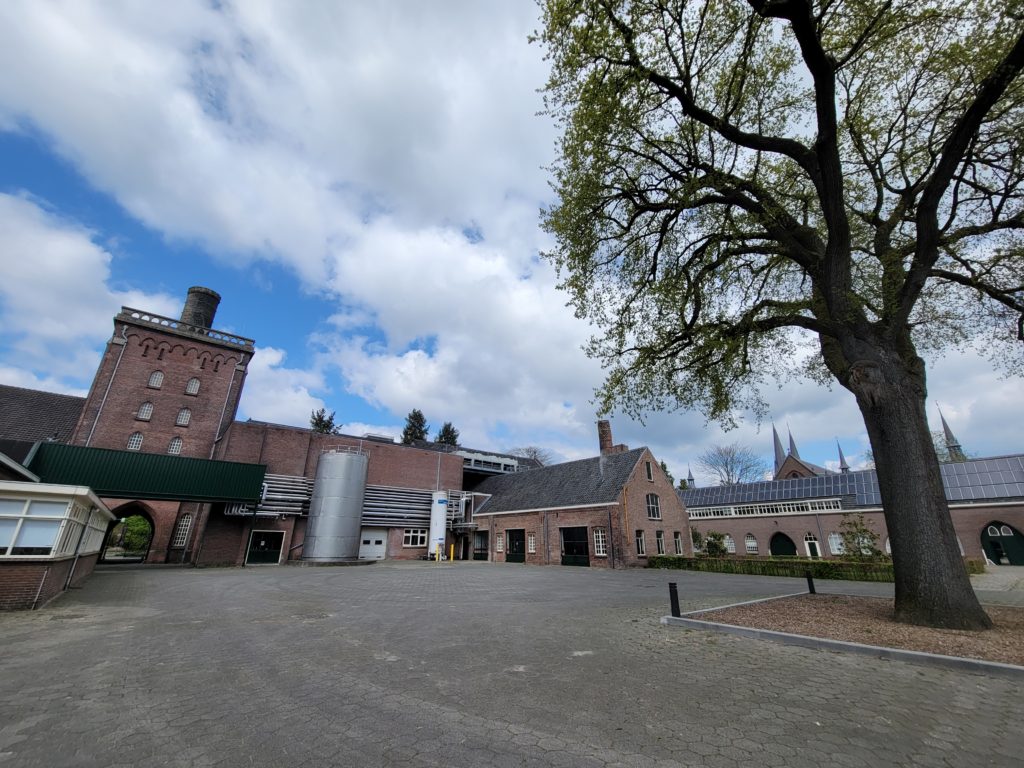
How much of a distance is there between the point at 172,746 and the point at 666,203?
42.7ft

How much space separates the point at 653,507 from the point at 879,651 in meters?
24.2

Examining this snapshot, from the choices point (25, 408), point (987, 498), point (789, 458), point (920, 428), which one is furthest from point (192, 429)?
point (789, 458)

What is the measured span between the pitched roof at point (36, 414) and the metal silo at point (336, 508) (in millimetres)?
16142

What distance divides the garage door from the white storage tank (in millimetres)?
3489

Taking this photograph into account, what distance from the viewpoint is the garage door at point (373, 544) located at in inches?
1242

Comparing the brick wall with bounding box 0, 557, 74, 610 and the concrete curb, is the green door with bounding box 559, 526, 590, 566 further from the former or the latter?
the brick wall with bounding box 0, 557, 74, 610

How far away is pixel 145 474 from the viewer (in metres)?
23.0

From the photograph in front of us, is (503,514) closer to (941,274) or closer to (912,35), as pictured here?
(941,274)

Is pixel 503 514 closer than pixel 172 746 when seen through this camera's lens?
No

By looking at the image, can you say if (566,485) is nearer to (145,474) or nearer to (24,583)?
(145,474)

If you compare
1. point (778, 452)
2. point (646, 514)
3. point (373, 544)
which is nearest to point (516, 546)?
point (646, 514)

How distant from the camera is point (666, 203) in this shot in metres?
11.4

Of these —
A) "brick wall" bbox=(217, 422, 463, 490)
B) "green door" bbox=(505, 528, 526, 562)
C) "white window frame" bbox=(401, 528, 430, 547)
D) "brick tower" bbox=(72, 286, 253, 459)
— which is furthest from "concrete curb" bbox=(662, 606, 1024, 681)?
"brick tower" bbox=(72, 286, 253, 459)

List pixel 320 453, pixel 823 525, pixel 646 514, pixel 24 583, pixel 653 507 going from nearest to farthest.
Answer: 1. pixel 24 583
2. pixel 646 514
3. pixel 653 507
4. pixel 320 453
5. pixel 823 525
